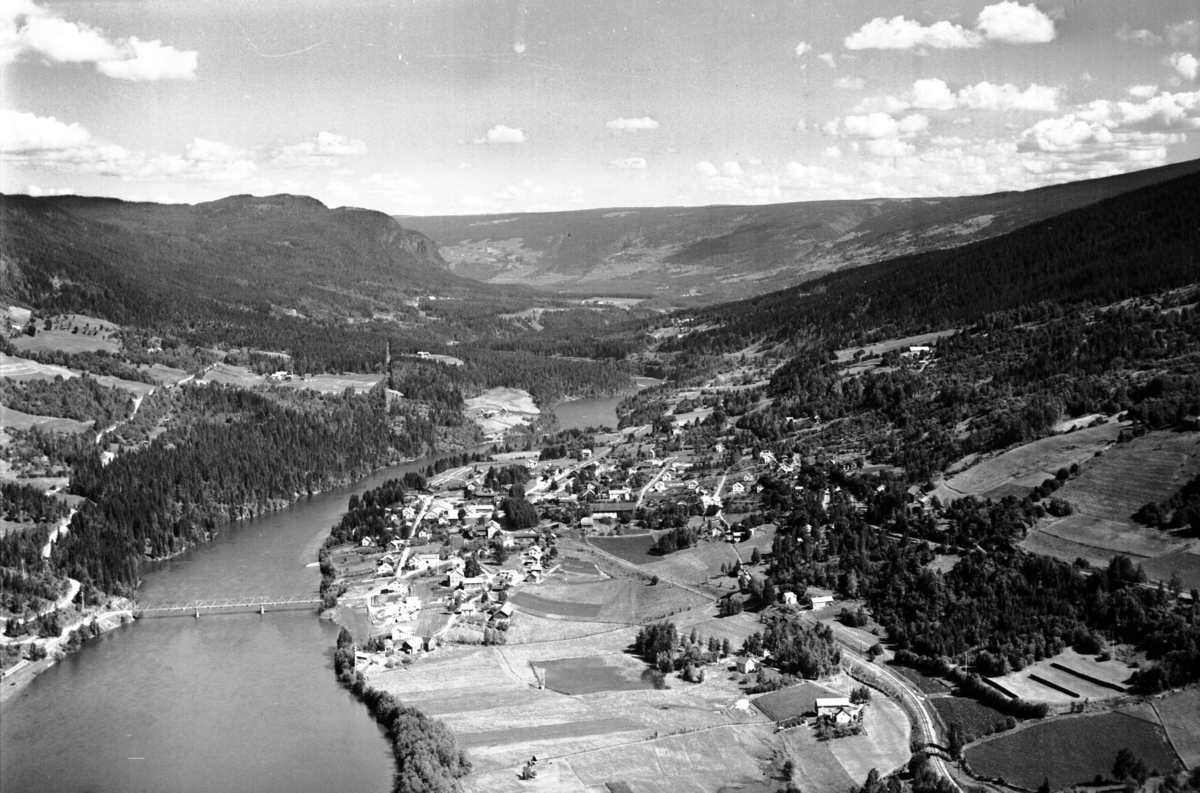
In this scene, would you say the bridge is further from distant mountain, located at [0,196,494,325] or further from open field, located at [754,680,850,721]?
distant mountain, located at [0,196,494,325]

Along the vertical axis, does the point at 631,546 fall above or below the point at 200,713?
above

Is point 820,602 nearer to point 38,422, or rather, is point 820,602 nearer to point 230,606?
point 230,606

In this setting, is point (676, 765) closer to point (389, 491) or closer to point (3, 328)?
point (389, 491)

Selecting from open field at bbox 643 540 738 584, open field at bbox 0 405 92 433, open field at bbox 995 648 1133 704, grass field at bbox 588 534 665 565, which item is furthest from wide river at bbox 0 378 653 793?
open field at bbox 0 405 92 433

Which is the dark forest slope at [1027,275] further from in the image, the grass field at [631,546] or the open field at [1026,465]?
the grass field at [631,546]

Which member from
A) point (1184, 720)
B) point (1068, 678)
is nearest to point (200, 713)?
point (1068, 678)

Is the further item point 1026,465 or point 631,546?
point 631,546

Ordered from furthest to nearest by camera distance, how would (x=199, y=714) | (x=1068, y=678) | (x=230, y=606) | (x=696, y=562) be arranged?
(x=696, y=562) < (x=230, y=606) < (x=199, y=714) < (x=1068, y=678)
